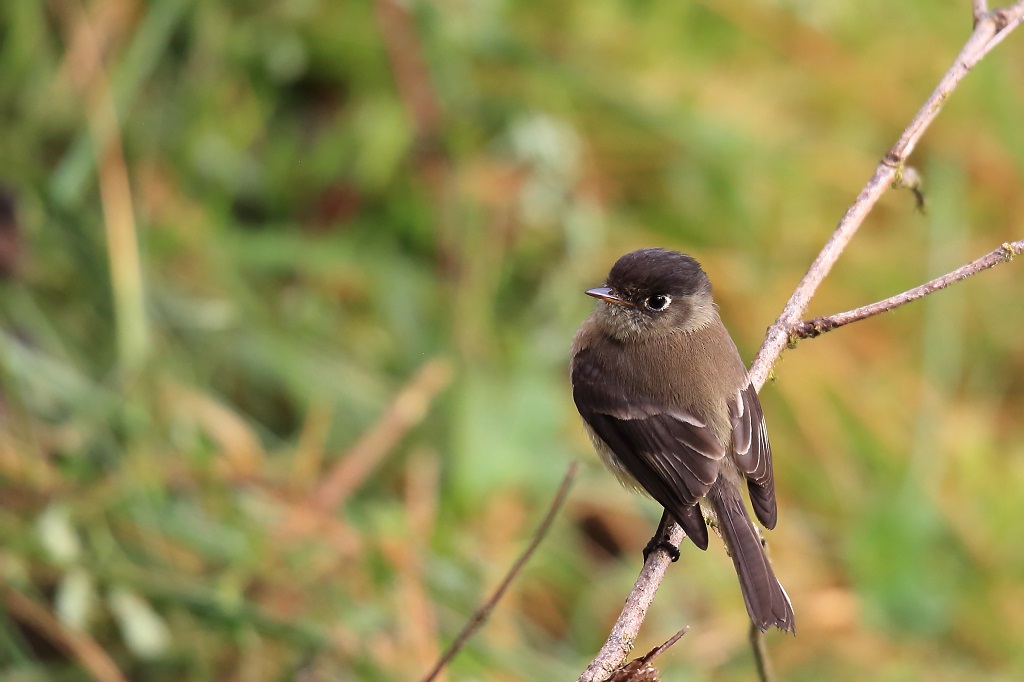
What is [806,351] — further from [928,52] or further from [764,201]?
[928,52]

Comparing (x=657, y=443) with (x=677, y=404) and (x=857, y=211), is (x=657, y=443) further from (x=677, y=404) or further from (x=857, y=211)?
A: (x=857, y=211)

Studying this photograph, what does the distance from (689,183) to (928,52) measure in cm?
136

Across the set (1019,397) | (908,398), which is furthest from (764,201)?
(1019,397)

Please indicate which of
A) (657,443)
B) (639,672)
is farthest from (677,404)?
(639,672)

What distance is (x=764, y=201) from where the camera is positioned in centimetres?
489

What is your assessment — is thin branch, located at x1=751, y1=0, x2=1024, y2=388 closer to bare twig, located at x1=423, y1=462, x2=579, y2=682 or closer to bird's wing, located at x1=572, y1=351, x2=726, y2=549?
bird's wing, located at x1=572, y1=351, x2=726, y2=549

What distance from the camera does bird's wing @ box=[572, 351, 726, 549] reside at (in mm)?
2533

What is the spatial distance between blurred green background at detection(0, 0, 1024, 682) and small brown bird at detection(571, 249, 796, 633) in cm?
78

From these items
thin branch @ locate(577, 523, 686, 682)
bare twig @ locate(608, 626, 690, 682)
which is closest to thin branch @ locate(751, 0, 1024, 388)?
thin branch @ locate(577, 523, 686, 682)

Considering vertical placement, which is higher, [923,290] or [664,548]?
[923,290]

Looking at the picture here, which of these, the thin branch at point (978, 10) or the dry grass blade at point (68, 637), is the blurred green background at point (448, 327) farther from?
the thin branch at point (978, 10)

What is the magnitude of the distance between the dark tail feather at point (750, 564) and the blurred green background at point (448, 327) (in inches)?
32.9

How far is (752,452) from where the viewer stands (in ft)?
8.82

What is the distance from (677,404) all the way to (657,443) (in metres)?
0.11
